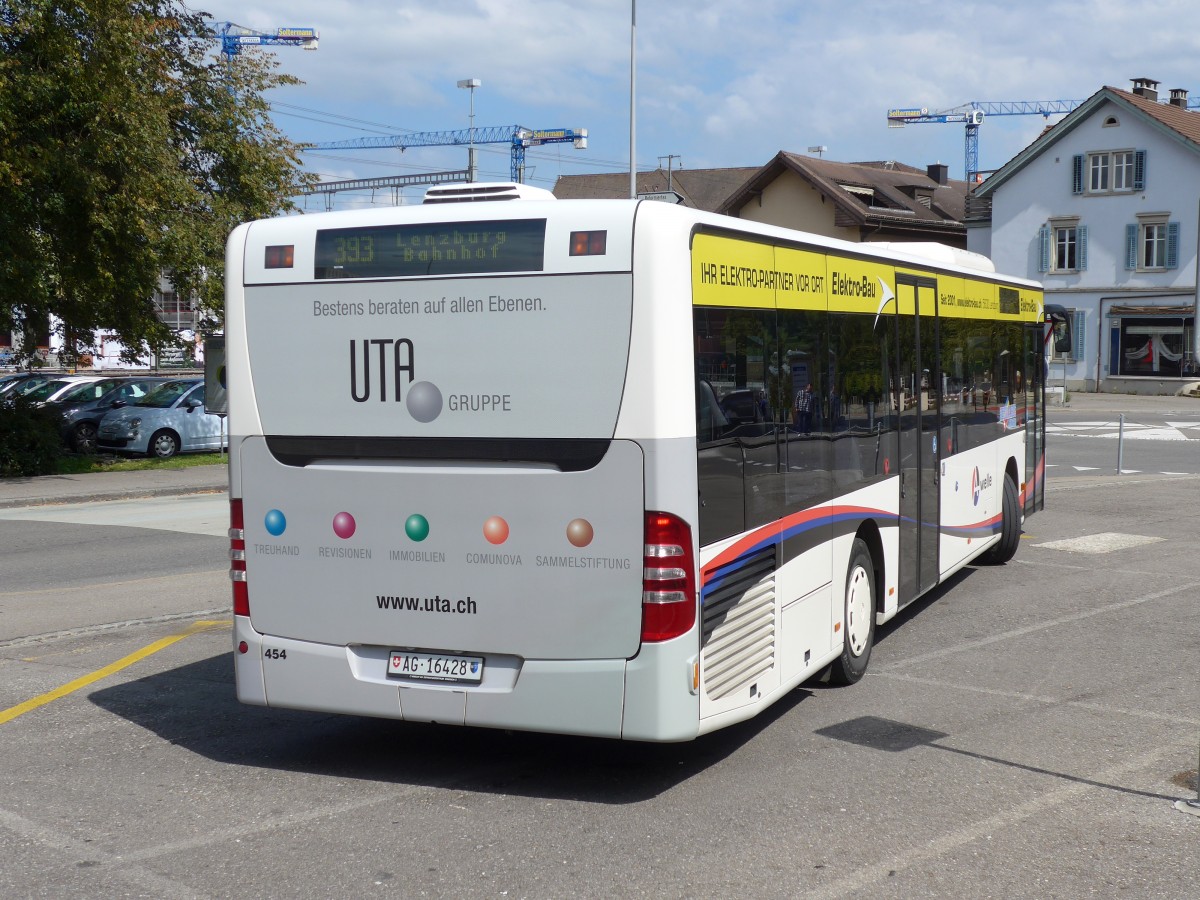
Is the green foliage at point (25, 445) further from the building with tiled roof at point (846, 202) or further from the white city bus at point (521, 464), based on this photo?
the building with tiled roof at point (846, 202)

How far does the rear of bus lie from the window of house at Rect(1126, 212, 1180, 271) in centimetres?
5282

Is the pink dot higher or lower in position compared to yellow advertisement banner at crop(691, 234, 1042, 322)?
lower

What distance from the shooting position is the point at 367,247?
6430 mm

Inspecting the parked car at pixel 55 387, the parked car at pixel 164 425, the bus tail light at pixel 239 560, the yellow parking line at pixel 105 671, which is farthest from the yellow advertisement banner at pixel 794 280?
the parked car at pixel 55 387

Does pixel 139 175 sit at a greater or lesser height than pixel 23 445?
greater

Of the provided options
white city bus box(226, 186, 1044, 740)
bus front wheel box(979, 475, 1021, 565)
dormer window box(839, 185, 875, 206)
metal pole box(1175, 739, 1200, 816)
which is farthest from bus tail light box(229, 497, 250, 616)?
dormer window box(839, 185, 875, 206)

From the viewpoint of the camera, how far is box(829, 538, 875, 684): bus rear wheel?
26.9 feet

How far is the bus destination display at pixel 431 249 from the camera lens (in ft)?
20.1

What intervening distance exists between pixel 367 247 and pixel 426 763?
256 centimetres

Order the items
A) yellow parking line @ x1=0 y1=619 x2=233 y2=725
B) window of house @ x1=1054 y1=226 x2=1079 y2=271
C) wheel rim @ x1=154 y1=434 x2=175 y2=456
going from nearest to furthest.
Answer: yellow parking line @ x1=0 y1=619 x2=233 y2=725 < wheel rim @ x1=154 y1=434 x2=175 y2=456 < window of house @ x1=1054 y1=226 x2=1079 y2=271

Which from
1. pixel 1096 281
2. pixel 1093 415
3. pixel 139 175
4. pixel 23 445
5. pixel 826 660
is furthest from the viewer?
pixel 1096 281

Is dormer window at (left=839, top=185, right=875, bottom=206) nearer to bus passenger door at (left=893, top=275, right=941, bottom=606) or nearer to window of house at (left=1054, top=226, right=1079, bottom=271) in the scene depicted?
window of house at (left=1054, top=226, right=1079, bottom=271)

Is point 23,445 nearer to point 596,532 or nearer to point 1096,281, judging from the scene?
point 596,532

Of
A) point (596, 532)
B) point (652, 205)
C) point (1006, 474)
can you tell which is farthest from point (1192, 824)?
point (1006, 474)
